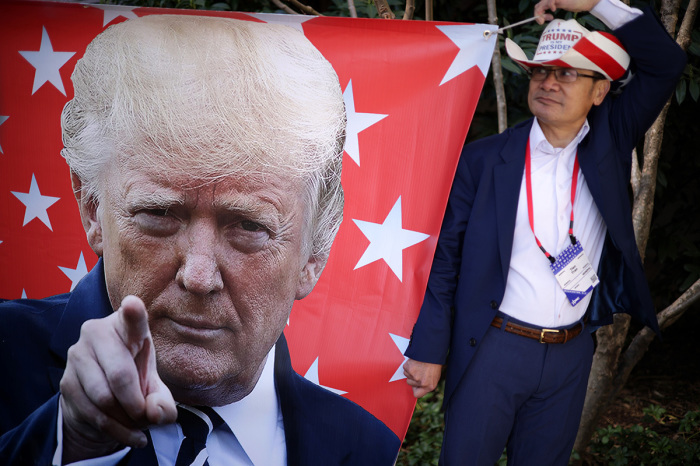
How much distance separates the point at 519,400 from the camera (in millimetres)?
2695

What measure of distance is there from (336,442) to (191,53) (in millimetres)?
1440

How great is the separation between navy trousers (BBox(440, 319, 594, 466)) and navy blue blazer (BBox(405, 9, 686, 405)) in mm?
75

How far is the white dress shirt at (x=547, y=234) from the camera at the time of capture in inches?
102

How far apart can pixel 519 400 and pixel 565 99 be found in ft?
3.67

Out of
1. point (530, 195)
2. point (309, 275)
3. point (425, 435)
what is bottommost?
point (425, 435)

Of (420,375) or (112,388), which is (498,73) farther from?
(112,388)

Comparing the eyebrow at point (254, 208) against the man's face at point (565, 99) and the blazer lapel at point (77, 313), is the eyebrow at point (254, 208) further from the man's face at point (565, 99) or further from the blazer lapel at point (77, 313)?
the man's face at point (565, 99)

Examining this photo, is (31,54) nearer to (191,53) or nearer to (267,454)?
(191,53)

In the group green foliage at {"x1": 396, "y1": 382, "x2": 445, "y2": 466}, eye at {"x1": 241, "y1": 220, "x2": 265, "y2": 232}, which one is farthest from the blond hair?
green foliage at {"x1": 396, "y1": 382, "x2": 445, "y2": 466}

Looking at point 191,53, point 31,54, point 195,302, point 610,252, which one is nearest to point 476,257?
point 610,252

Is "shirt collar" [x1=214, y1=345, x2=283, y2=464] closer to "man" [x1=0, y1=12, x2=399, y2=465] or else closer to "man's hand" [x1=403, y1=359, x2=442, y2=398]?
"man" [x1=0, y1=12, x2=399, y2=465]

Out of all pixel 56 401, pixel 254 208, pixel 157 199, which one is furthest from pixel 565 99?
pixel 56 401

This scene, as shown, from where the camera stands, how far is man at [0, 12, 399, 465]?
7.51 feet

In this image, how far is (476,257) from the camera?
261 cm
